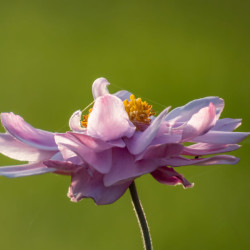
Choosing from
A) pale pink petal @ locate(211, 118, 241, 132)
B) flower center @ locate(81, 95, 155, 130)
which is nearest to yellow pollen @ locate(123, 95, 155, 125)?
flower center @ locate(81, 95, 155, 130)

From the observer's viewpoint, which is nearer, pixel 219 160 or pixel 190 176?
pixel 219 160

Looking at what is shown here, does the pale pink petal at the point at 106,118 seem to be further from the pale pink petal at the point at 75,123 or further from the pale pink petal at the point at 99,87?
the pale pink petal at the point at 99,87

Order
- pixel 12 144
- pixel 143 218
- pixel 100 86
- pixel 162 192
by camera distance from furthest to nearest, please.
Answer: pixel 162 192
pixel 100 86
pixel 12 144
pixel 143 218

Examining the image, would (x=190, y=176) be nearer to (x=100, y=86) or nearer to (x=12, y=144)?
(x=100, y=86)

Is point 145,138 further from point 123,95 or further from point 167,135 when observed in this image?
point 123,95

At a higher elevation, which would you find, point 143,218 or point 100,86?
point 100,86

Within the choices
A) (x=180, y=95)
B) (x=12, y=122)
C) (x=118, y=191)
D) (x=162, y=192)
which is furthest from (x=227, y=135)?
(x=180, y=95)

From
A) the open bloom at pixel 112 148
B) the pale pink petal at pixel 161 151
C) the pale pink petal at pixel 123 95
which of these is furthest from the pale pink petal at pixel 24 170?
the pale pink petal at pixel 123 95
